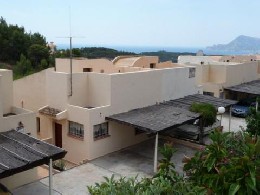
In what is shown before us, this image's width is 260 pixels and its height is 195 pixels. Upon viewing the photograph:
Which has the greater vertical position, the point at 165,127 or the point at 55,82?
the point at 55,82

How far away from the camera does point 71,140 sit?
20.4m

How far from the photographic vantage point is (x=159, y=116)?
20.2 meters

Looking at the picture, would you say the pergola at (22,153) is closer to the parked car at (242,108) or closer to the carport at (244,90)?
the parked car at (242,108)

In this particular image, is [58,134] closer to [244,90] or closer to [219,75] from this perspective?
[219,75]

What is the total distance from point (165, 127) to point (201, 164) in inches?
289

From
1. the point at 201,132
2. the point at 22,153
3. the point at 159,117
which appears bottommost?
the point at 201,132

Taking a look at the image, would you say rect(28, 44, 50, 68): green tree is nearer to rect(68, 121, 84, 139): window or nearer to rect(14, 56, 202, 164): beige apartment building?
rect(14, 56, 202, 164): beige apartment building

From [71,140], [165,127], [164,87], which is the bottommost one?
[71,140]

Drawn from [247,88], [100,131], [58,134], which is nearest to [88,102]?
[100,131]

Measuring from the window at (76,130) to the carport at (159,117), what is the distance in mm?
1717

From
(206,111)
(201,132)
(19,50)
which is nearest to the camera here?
(206,111)

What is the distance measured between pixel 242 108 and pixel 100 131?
60.9ft

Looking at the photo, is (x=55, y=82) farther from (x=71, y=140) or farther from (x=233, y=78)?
(x=233, y=78)

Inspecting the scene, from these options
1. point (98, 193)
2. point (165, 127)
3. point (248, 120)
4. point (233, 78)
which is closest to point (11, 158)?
point (98, 193)
